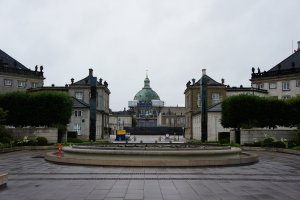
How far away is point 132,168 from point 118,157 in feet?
5.74

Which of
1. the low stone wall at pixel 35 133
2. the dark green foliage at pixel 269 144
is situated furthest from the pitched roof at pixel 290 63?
the low stone wall at pixel 35 133

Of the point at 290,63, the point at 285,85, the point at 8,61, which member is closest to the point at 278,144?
the point at 285,85

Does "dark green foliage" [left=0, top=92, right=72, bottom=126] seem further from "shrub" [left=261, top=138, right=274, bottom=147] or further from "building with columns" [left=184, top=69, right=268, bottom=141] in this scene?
"building with columns" [left=184, top=69, right=268, bottom=141]

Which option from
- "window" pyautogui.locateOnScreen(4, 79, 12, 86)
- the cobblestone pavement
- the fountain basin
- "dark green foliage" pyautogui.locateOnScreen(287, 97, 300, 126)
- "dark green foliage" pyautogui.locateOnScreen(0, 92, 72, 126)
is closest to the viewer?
the cobblestone pavement

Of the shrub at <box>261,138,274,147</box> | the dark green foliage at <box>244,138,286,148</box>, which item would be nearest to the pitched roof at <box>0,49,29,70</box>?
the dark green foliage at <box>244,138,286,148</box>

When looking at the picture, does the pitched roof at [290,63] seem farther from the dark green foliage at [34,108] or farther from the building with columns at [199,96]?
the dark green foliage at [34,108]

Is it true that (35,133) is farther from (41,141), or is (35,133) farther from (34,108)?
(34,108)

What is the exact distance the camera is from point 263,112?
48688 millimetres

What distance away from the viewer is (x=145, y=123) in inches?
7525

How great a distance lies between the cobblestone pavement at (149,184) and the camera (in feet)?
40.2

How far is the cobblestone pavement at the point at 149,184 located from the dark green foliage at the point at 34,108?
28349 millimetres

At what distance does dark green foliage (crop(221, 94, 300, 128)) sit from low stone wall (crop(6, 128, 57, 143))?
23.6m

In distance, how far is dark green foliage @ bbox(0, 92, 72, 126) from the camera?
46.8 meters

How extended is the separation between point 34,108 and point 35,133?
13.2 feet
